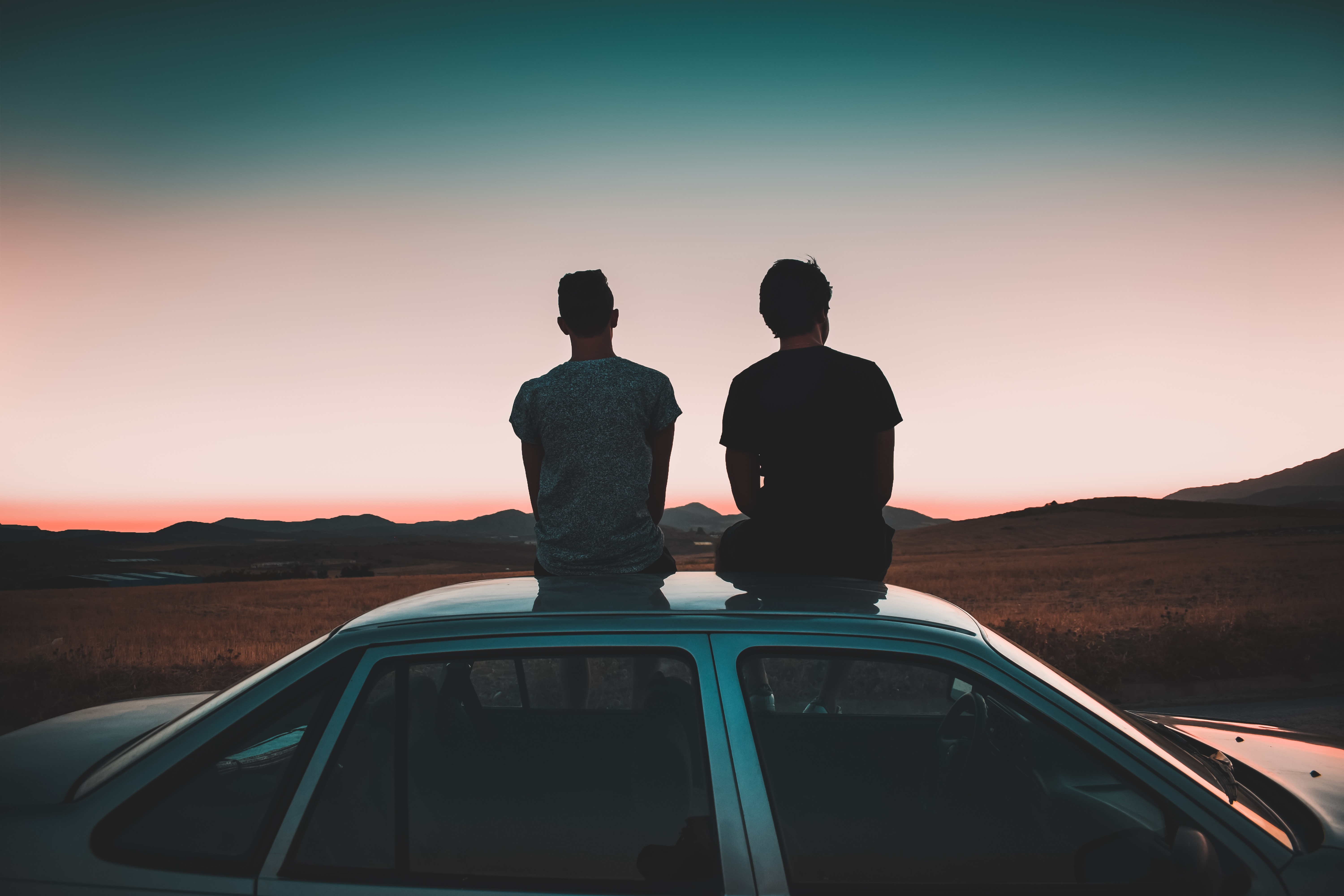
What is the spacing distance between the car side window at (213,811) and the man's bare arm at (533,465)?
1.56 metres

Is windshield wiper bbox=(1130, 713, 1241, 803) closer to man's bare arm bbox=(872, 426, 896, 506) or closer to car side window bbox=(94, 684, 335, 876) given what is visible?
man's bare arm bbox=(872, 426, 896, 506)

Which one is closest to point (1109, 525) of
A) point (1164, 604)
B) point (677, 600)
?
point (1164, 604)

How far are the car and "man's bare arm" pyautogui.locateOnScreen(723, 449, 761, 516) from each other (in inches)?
52.7

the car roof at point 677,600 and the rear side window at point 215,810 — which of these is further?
the car roof at point 677,600

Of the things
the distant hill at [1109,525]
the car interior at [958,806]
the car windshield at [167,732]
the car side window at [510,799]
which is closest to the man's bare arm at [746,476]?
the car interior at [958,806]

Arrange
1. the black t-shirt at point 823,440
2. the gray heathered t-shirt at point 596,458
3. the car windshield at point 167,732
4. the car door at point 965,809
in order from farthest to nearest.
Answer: the black t-shirt at point 823,440 → the gray heathered t-shirt at point 596,458 → the car windshield at point 167,732 → the car door at point 965,809

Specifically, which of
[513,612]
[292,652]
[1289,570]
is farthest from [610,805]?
[1289,570]

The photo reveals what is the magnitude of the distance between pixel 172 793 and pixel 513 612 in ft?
2.73

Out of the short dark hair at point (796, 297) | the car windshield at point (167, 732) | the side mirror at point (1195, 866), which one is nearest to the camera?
the side mirror at point (1195, 866)

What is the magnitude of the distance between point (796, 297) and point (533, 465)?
1.40 m

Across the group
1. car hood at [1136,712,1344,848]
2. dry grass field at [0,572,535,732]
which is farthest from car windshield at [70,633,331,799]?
car hood at [1136,712,1344,848]

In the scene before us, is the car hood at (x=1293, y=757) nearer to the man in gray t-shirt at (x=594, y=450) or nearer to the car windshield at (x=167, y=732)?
the man in gray t-shirt at (x=594, y=450)

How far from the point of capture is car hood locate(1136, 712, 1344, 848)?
1.84 meters

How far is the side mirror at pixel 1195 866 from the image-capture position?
1449 mm
